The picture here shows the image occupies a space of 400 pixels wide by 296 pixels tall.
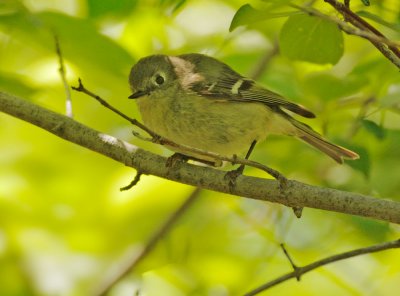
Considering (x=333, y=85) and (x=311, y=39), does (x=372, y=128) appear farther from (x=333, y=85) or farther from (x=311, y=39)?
(x=311, y=39)

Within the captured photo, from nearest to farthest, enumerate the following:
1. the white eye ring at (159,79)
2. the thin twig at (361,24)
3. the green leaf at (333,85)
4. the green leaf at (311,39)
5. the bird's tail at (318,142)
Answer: the thin twig at (361,24), the green leaf at (311,39), the green leaf at (333,85), the bird's tail at (318,142), the white eye ring at (159,79)

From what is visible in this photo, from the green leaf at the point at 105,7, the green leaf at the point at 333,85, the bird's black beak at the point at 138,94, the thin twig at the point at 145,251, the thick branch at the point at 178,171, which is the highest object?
the green leaf at the point at 105,7

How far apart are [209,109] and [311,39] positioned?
1.19 meters

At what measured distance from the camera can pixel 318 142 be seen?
10.1 ft

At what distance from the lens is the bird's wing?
326 cm

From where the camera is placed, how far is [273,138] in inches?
117

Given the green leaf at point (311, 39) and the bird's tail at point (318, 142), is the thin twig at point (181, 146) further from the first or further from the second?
the bird's tail at point (318, 142)

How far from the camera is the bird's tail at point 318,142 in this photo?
2941 mm

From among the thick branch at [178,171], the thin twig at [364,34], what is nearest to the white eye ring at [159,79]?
the thick branch at [178,171]

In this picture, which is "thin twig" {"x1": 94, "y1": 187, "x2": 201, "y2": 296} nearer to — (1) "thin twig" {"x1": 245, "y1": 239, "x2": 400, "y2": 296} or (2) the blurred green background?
(2) the blurred green background

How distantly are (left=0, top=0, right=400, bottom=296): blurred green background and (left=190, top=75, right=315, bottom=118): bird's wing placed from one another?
0.41 ft

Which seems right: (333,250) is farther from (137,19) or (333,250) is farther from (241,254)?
(137,19)

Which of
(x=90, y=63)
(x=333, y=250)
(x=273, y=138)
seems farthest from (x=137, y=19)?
(x=333, y=250)

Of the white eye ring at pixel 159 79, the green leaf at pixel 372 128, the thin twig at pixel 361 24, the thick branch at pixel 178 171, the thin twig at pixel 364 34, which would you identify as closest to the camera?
the thin twig at pixel 364 34
